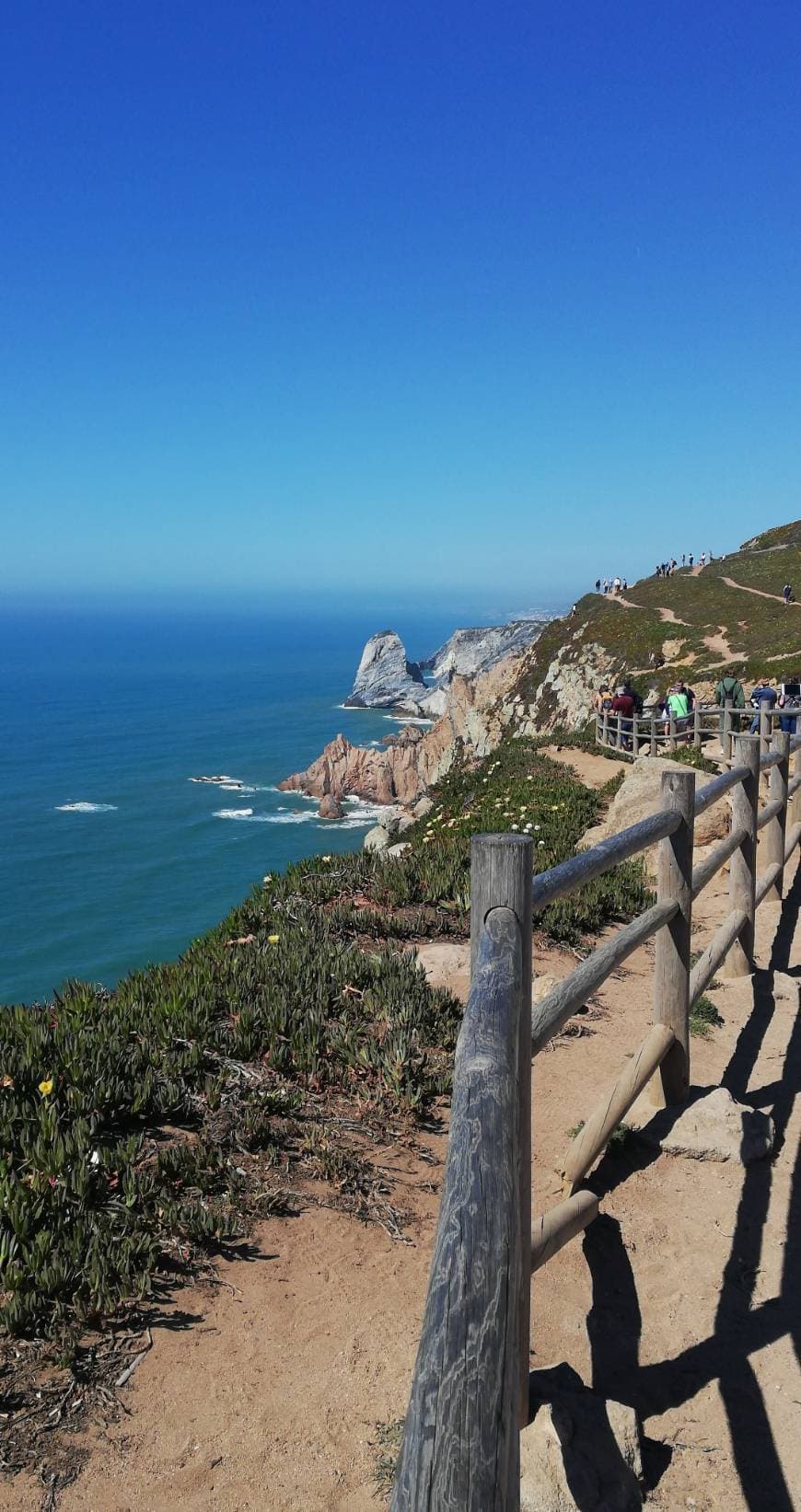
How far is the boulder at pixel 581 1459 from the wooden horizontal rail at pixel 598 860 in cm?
135

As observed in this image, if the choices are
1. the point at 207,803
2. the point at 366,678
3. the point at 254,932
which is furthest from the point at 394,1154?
the point at 366,678

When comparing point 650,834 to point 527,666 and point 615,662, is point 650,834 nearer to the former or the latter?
point 615,662

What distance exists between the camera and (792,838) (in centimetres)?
921

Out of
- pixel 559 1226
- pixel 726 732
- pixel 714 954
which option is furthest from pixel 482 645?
pixel 559 1226

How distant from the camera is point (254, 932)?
313 inches

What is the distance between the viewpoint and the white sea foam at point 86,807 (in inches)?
2746

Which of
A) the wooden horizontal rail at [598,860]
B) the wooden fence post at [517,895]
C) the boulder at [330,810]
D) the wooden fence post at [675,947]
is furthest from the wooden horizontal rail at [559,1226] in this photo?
the boulder at [330,810]

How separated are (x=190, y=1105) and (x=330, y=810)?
2411 inches

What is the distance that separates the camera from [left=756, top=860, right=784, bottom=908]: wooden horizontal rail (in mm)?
7250

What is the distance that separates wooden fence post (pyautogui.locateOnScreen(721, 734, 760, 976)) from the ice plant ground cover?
1.60 metres

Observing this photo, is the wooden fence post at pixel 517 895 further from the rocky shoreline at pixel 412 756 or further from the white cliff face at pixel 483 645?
the white cliff face at pixel 483 645

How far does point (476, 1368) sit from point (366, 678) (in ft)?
469

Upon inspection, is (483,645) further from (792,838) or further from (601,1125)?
(601,1125)

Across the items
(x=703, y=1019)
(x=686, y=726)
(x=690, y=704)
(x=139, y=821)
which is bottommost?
(x=139, y=821)
